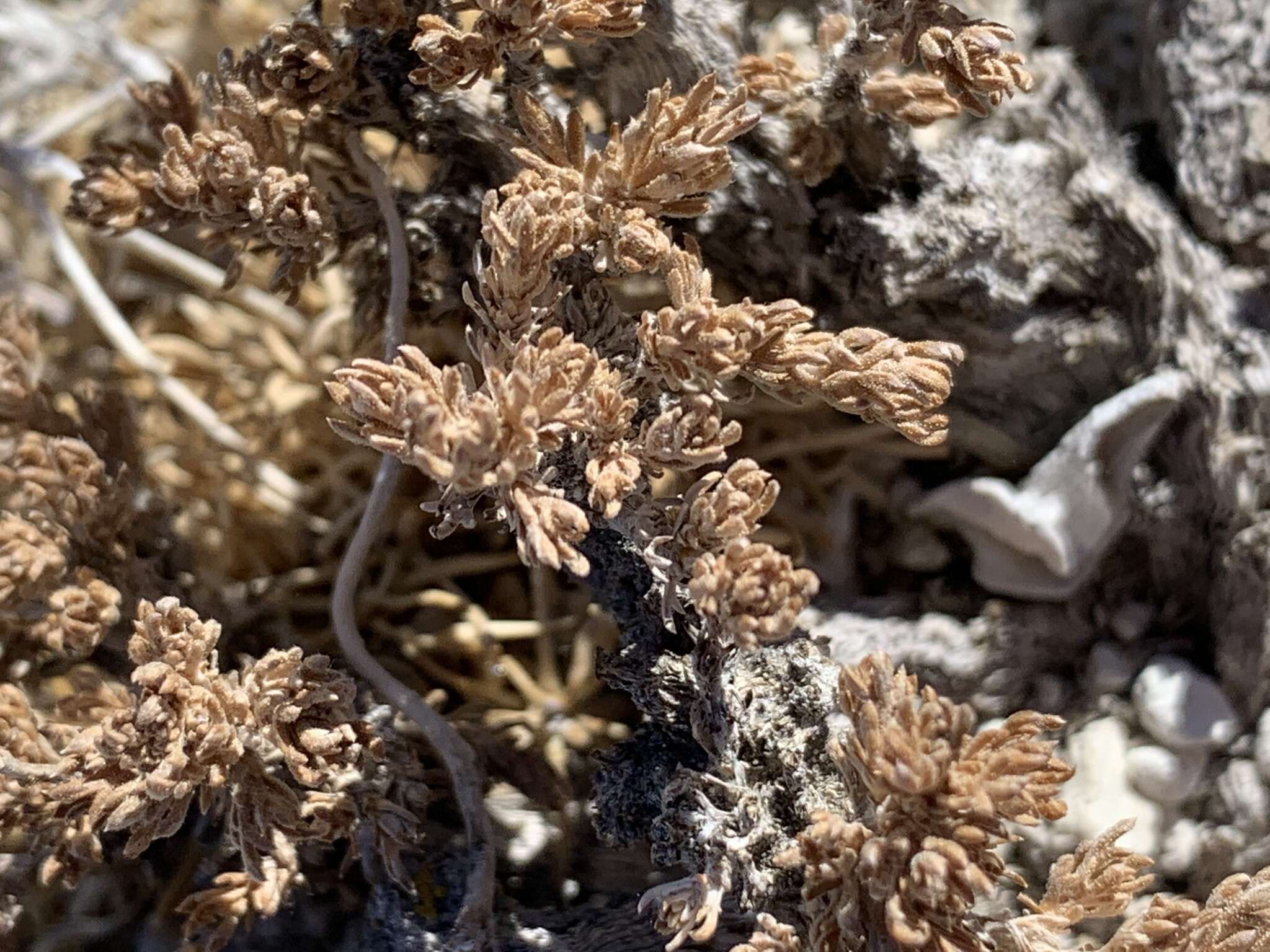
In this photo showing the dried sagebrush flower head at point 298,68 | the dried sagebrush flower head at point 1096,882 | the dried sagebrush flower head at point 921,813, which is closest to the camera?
the dried sagebrush flower head at point 921,813

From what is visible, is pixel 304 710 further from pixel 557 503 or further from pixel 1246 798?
pixel 1246 798

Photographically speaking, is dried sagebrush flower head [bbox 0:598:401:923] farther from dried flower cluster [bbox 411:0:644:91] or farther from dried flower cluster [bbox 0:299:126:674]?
dried flower cluster [bbox 411:0:644:91]

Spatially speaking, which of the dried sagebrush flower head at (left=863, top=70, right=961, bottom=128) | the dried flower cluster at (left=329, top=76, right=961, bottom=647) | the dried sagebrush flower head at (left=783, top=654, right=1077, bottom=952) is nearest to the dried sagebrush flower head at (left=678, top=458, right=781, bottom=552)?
the dried flower cluster at (left=329, top=76, right=961, bottom=647)

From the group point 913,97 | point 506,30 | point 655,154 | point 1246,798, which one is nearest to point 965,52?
point 913,97

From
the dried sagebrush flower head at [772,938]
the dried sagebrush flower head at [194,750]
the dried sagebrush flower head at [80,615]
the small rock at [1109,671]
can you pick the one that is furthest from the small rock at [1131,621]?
the dried sagebrush flower head at [80,615]

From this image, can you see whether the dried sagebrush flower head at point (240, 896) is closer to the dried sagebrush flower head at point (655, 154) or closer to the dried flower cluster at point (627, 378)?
the dried flower cluster at point (627, 378)
